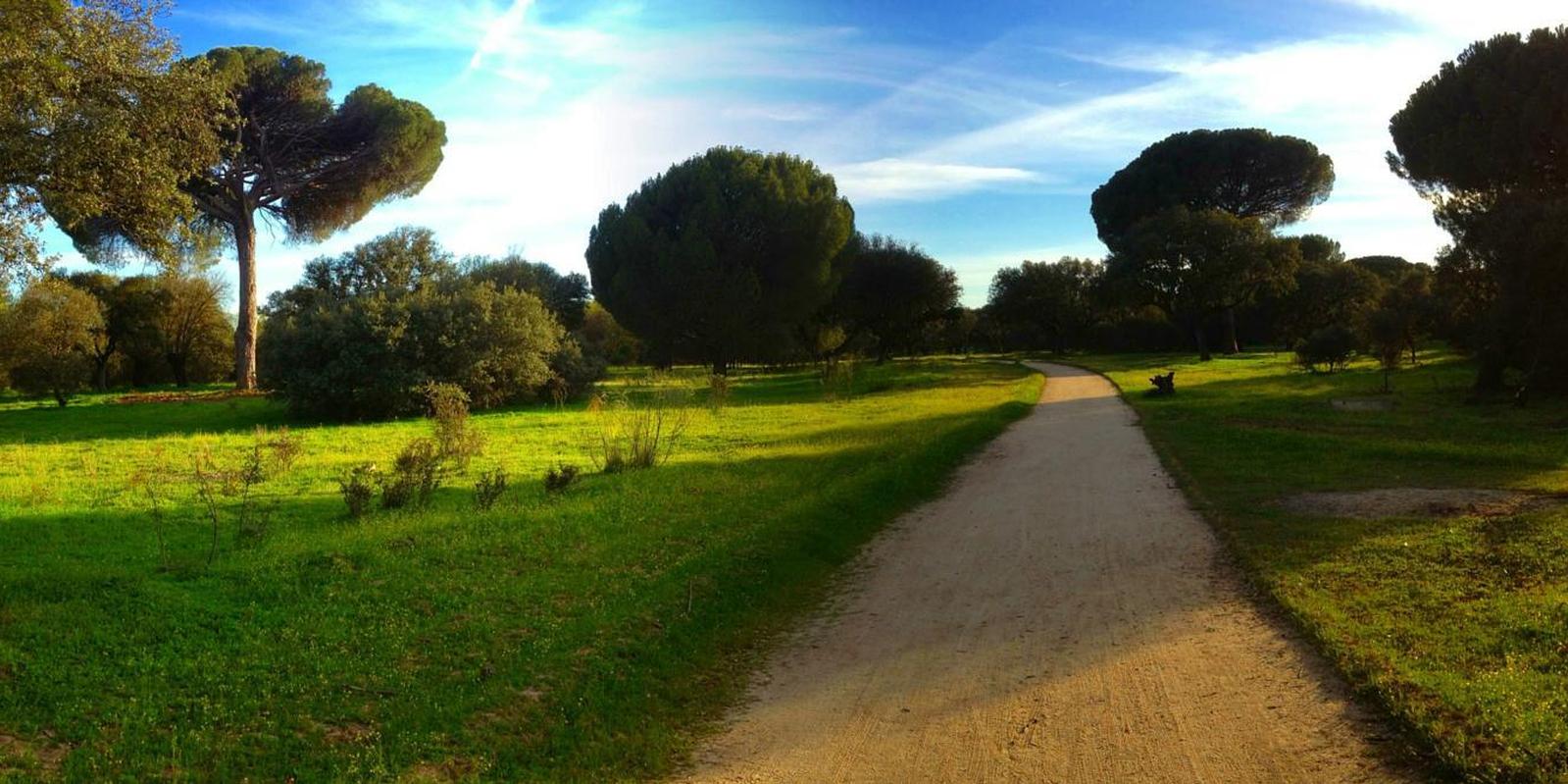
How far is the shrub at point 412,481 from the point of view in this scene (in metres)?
10.3

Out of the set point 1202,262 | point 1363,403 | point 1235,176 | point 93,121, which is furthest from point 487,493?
point 1235,176

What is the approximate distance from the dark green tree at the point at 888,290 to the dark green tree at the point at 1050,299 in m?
18.0

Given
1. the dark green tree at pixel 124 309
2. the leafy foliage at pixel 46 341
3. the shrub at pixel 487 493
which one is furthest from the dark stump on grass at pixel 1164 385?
the dark green tree at pixel 124 309

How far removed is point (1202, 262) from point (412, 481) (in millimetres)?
50061

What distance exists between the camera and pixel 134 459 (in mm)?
15445

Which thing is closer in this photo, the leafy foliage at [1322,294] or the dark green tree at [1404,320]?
the dark green tree at [1404,320]

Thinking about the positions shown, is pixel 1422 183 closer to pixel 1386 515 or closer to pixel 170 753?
pixel 1386 515

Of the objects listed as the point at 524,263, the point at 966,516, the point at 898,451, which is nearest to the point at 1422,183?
the point at 898,451

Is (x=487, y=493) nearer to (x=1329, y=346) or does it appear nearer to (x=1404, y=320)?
(x=1404, y=320)

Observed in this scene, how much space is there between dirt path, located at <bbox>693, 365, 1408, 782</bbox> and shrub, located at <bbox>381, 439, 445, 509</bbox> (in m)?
5.46

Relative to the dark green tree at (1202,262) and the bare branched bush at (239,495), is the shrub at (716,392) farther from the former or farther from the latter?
the dark green tree at (1202,262)

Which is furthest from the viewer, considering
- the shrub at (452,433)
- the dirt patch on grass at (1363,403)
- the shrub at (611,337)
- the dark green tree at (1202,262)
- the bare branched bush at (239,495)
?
the shrub at (611,337)

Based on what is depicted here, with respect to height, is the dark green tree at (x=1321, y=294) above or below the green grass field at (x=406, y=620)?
above

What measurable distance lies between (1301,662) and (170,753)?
592 centimetres
